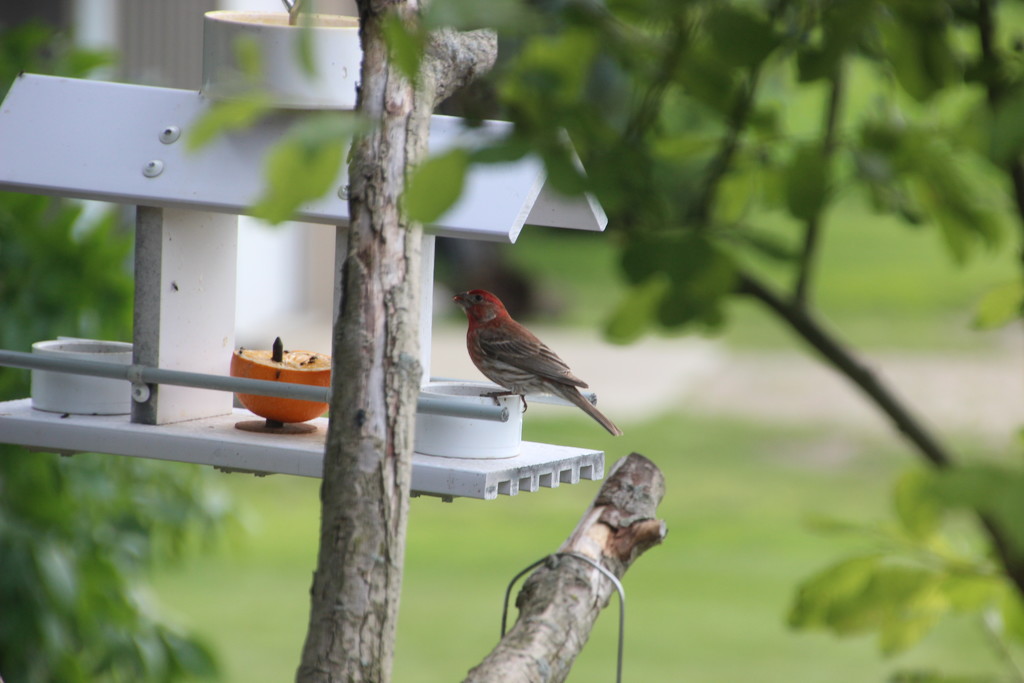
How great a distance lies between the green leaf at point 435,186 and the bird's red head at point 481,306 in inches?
109

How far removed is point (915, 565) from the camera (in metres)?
1.30

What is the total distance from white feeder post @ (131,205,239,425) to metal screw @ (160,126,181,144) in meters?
0.19

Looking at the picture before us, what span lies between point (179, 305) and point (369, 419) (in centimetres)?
148

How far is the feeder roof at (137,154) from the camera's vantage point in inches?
115

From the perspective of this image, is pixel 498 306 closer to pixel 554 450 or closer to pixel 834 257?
pixel 554 450

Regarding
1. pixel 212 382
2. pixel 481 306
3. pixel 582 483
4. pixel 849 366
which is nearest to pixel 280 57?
pixel 212 382

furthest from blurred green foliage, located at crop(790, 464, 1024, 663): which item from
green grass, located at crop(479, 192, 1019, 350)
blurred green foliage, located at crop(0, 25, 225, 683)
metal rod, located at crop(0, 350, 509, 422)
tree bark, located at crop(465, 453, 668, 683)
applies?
green grass, located at crop(479, 192, 1019, 350)

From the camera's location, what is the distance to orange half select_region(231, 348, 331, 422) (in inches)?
120

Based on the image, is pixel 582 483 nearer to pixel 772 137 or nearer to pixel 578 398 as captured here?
pixel 578 398

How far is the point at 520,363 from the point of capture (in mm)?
3420

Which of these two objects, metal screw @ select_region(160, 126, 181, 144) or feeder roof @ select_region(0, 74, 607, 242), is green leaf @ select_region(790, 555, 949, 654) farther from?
metal screw @ select_region(160, 126, 181, 144)

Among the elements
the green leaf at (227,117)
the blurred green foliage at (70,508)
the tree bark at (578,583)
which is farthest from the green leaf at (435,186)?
the blurred green foliage at (70,508)

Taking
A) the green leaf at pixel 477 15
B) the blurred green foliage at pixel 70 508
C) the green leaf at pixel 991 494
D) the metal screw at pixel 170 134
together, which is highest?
the green leaf at pixel 477 15

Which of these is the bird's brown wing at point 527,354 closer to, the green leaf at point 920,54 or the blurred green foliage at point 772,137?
the blurred green foliage at point 772,137
